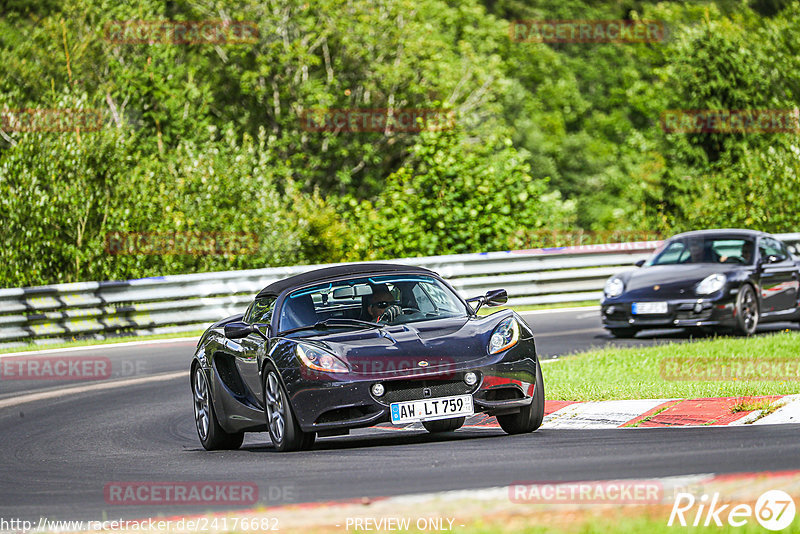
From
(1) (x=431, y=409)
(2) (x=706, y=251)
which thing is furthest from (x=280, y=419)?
(2) (x=706, y=251)

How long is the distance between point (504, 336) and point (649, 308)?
25.8 ft

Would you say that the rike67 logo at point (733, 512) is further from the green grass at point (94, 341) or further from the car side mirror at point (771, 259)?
the green grass at point (94, 341)

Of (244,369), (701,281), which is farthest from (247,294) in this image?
(244,369)

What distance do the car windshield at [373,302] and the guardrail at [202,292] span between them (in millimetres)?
10734

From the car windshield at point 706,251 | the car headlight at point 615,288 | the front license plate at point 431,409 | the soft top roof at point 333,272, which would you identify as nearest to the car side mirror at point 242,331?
the soft top roof at point 333,272

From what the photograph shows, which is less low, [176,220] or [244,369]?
[244,369]

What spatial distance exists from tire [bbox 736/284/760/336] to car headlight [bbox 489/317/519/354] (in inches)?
312

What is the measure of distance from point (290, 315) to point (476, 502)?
3768 millimetres

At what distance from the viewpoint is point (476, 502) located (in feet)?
20.4

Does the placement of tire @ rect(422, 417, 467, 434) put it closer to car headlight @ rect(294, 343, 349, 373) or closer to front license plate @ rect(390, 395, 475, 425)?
front license plate @ rect(390, 395, 475, 425)

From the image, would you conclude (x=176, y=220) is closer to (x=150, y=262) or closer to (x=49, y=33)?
(x=150, y=262)

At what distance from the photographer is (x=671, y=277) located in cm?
1705

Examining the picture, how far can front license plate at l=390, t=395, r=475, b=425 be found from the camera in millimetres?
8711

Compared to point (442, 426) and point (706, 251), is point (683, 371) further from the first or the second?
point (706, 251)
